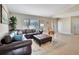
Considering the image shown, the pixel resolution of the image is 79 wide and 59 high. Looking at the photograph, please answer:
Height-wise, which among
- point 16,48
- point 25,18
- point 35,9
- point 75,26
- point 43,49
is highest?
point 35,9

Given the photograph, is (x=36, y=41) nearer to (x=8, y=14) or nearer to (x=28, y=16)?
(x=28, y=16)

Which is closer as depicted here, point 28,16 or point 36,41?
point 28,16

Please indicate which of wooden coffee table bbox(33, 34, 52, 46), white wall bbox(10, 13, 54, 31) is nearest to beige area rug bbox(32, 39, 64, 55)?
wooden coffee table bbox(33, 34, 52, 46)

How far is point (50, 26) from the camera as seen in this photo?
3816 millimetres

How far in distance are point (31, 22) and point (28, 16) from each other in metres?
0.26

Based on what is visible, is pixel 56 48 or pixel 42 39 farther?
pixel 42 39

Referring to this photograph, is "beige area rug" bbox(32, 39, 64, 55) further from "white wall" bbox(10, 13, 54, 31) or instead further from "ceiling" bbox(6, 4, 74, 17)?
"ceiling" bbox(6, 4, 74, 17)

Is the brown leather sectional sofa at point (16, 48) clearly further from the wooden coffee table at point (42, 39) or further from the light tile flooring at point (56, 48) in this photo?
the wooden coffee table at point (42, 39)

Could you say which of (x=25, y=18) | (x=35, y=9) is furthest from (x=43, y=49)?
(x=35, y=9)

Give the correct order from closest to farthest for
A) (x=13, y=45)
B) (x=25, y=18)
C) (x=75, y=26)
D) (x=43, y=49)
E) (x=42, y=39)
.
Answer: (x=13, y=45) → (x=25, y=18) → (x=43, y=49) → (x=42, y=39) → (x=75, y=26)

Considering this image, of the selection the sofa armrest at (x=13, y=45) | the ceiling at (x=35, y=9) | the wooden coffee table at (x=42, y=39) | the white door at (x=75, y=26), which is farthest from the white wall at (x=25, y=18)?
the white door at (x=75, y=26)

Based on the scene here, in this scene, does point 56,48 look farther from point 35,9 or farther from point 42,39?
point 35,9
